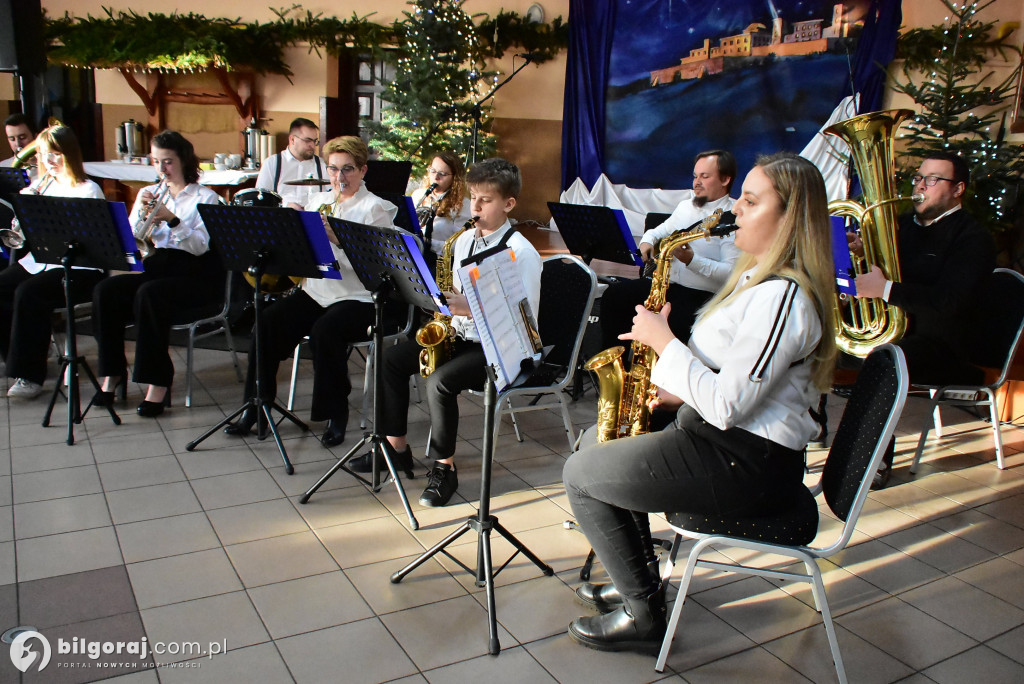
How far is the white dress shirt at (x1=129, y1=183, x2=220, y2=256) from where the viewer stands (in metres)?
3.87

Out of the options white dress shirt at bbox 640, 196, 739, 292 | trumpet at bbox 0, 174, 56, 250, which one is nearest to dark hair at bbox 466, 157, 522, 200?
white dress shirt at bbox 640, 196, 739, 292

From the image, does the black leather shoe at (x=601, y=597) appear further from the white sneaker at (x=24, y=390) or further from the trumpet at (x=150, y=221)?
the white sneaker at (x=24, y=390)

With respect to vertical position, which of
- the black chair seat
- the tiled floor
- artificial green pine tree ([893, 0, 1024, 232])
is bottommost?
the tiled floor

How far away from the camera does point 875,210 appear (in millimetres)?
3273

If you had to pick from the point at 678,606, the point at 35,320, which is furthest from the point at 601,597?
the point at 35,320

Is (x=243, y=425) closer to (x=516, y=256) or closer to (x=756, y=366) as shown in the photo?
(x=516, y=256)

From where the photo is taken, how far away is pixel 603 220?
12.6 feet

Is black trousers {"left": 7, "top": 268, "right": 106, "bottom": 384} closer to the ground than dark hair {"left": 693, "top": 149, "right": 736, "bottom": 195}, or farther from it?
closer to the ground

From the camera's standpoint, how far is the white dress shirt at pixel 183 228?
3871 mm

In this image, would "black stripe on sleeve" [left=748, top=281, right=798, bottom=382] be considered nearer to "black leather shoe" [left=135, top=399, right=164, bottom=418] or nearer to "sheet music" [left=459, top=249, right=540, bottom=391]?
"sheet music" [left=459, top=249, right=540, bottom=391]

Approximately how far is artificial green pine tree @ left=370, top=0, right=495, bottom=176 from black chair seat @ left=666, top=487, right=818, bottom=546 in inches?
239

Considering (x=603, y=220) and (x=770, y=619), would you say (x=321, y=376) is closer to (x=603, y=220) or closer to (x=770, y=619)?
(x=603, y=220)

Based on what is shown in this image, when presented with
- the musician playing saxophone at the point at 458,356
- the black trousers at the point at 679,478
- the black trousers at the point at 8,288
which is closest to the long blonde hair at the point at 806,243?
the black trousers at the point at 679,478

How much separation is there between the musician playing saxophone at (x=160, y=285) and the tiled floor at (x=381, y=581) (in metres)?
0.37
